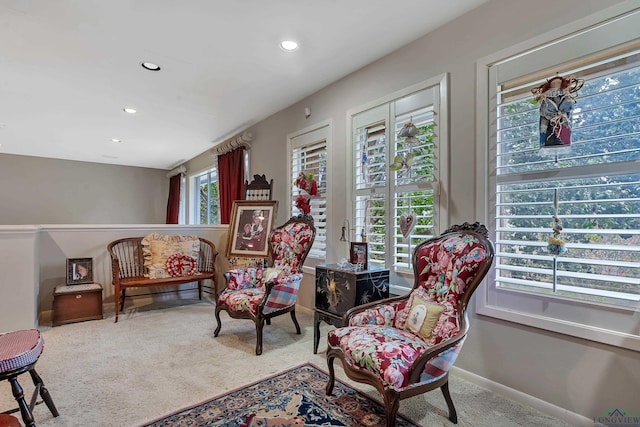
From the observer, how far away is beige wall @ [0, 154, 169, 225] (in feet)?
22.6

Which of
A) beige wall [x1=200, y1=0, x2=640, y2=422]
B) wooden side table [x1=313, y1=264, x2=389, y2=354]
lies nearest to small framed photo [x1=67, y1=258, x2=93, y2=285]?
wooden side table [x1=313, y1=264, x2=389, y2=354]

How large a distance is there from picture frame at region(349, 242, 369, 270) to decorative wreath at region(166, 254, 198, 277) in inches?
96.5

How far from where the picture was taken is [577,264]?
184 cm

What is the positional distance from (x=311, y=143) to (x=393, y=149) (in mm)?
1299

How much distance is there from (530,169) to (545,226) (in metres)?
0.37

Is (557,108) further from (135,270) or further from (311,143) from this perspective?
(135,270)

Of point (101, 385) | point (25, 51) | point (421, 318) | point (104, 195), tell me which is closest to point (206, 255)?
point (101, 385)

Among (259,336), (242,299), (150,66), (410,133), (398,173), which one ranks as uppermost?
(150,66)

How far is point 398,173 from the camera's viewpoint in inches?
111

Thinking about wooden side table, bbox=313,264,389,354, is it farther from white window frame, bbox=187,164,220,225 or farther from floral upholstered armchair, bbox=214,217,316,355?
white window frame, bbox=187,164,220,225

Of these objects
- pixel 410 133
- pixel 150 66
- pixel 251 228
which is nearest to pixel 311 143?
pixel 251 228

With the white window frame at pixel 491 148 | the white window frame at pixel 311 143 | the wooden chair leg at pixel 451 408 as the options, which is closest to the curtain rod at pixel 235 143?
the white window frame at pixel 311 143

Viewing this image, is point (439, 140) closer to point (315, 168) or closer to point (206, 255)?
point (315, 168)

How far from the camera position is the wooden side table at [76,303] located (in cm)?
349
